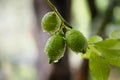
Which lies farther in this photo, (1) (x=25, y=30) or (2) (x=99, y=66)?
(1) (x=25, y=30)

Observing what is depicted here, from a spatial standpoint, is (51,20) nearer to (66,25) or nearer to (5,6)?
(66,25)

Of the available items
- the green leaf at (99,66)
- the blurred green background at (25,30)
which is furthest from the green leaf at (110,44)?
the blurred green background at (25,30)

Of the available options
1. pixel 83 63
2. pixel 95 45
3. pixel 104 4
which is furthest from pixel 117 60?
pixel 104 4

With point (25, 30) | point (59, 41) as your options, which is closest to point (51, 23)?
point (59, 41)

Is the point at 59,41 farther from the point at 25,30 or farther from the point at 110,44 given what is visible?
the point at 25,30

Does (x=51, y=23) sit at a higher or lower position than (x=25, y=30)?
higher

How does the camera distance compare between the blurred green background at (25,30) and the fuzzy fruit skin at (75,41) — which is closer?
the fuzzy fruit skin at (75,41)

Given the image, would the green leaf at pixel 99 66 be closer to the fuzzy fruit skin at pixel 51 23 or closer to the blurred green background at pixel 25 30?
the fuzzy fruit skin at pixel 51 23
